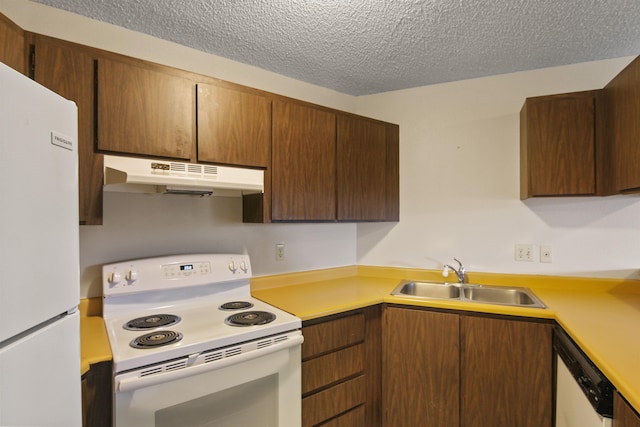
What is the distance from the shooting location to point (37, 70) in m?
1.25

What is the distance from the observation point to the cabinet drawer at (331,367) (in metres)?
1.61

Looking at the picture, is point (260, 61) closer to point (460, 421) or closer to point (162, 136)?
point (162, 136)

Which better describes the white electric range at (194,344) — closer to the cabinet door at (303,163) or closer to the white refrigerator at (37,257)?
the white refrigerator at (37,257)

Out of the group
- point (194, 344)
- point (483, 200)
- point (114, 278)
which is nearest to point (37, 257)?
point (194, 344)

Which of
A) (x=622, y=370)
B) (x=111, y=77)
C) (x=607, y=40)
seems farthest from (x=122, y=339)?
(x=607, y=40)

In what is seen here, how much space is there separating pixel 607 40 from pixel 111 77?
2.55 metres

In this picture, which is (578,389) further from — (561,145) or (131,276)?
(131,276)

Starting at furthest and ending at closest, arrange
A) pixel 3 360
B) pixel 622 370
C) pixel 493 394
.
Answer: pixel 493 394 → pixel 622 370 → pixel 3 360

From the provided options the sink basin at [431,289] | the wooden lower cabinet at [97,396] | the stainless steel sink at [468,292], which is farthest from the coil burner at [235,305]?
the sink basin at [431,289]

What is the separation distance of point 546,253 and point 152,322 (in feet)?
7.76

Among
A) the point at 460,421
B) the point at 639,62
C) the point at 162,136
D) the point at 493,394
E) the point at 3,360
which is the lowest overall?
the point at 460,421

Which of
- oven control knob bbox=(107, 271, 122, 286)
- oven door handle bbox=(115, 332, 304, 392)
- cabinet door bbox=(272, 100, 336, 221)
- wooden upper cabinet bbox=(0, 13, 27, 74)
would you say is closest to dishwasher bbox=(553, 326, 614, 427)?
oven door handle bbox=(115, 332, 304, 392)

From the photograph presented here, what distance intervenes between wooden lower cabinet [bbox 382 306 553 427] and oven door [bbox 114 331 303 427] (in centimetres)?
69

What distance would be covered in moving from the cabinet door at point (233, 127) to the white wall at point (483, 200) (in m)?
1.18
